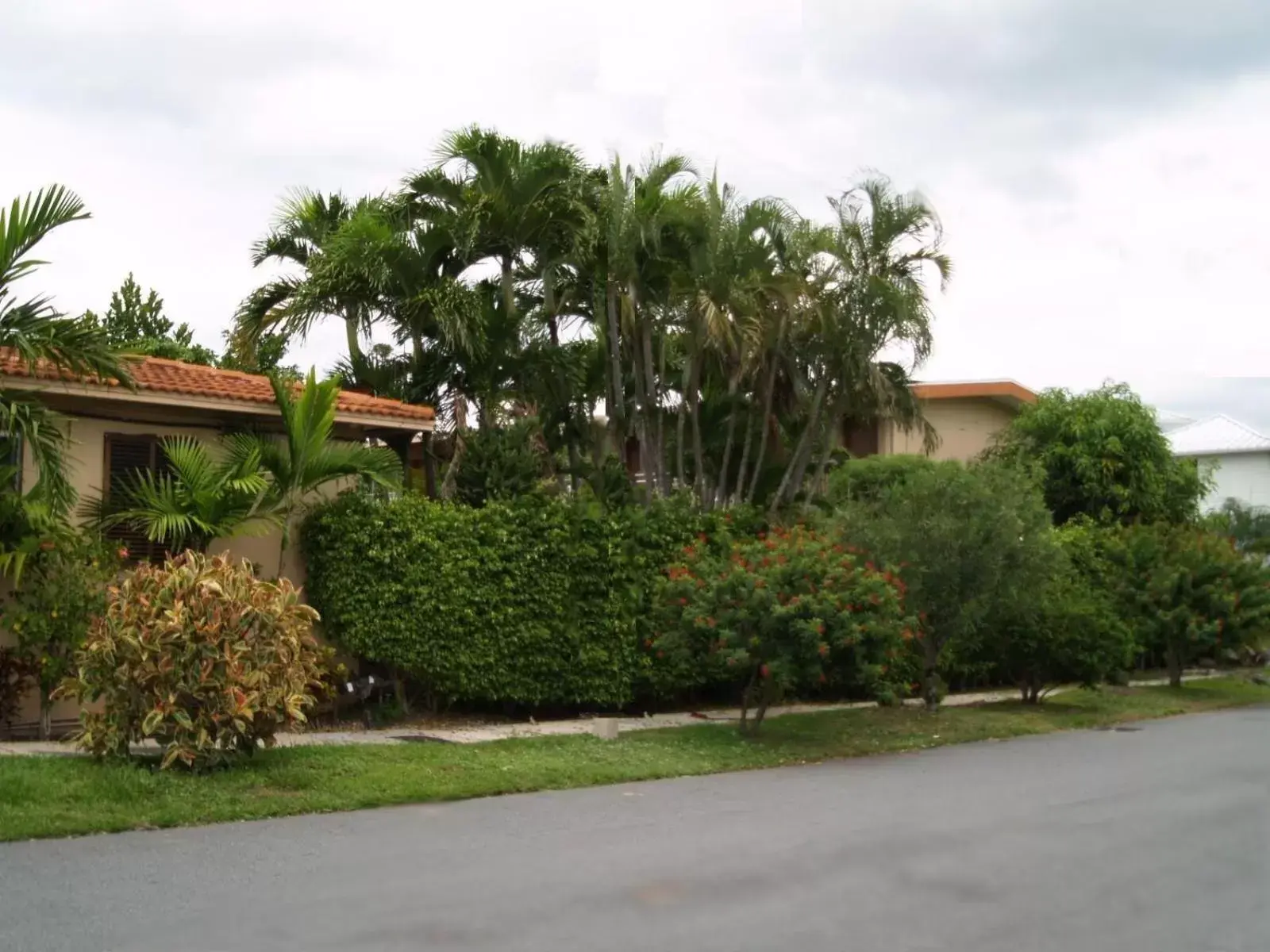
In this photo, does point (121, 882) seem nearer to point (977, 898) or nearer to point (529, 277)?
point (977, 898)

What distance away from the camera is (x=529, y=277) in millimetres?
21953

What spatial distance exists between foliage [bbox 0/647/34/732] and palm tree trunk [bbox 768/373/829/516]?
11440 millimetres

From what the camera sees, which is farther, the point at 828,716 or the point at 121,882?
the point at 828,716

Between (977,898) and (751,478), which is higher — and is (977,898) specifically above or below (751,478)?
below

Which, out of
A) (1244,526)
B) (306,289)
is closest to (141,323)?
(306,289)

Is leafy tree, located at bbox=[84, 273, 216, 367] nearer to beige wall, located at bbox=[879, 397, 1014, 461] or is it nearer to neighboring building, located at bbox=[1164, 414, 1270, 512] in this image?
beige wall, located at bbox=[879, 397, 1014, 461]

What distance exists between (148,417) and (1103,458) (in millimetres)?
21967

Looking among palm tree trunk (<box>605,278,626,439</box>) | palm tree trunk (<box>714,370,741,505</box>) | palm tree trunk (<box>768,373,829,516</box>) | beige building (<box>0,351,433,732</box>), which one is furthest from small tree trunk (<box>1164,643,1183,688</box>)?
beige building (<box>0,351,433,732</box>)

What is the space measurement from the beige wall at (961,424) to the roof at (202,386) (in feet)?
52.5

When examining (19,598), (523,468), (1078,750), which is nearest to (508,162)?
(523,468)

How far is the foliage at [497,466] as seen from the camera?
1912 centimetres

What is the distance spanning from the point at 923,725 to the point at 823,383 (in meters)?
6.35

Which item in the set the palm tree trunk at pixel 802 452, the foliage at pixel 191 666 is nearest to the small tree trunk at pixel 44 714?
the foliage at pixel 191 666

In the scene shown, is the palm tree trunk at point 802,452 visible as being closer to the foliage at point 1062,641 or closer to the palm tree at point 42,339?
the foliage at point 1062,641
